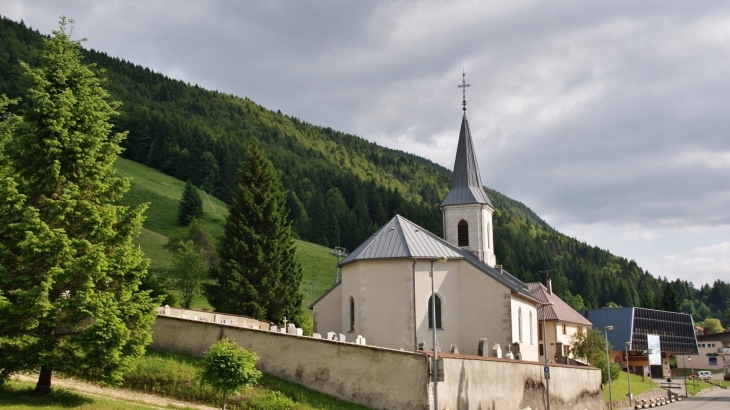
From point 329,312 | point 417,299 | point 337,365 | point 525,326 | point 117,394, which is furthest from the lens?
point 525,326

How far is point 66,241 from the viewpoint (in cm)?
2033

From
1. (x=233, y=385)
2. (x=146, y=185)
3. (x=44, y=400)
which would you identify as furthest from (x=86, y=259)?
(x=146, y=185)

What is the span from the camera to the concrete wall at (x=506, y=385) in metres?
28.1

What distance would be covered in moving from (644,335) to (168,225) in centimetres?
7440

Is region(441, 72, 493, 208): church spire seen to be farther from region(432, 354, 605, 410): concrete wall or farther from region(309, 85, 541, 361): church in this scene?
region(432, 354, 605, 410): concrete wall

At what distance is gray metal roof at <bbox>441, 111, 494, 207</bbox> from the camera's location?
172 feet

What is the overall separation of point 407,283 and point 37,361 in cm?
2256

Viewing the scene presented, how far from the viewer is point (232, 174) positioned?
13625 centimetres

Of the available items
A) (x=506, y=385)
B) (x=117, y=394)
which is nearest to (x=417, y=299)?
(x=506, y=385)

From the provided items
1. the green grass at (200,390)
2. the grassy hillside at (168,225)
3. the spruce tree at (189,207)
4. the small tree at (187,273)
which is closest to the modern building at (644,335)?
the grassy hillside at (168,225)

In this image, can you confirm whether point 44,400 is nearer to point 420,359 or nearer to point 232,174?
point 420,359

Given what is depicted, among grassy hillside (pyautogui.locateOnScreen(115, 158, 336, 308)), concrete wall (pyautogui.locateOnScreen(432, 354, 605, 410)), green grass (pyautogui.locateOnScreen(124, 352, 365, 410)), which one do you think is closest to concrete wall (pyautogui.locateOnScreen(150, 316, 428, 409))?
green grass (pyautogui.locateOnScreen(124, 352, 365, 410))

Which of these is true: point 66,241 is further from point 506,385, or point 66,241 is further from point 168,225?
point 168,225

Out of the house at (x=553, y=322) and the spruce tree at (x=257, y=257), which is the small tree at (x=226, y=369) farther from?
the house at (x=553, y=322)
